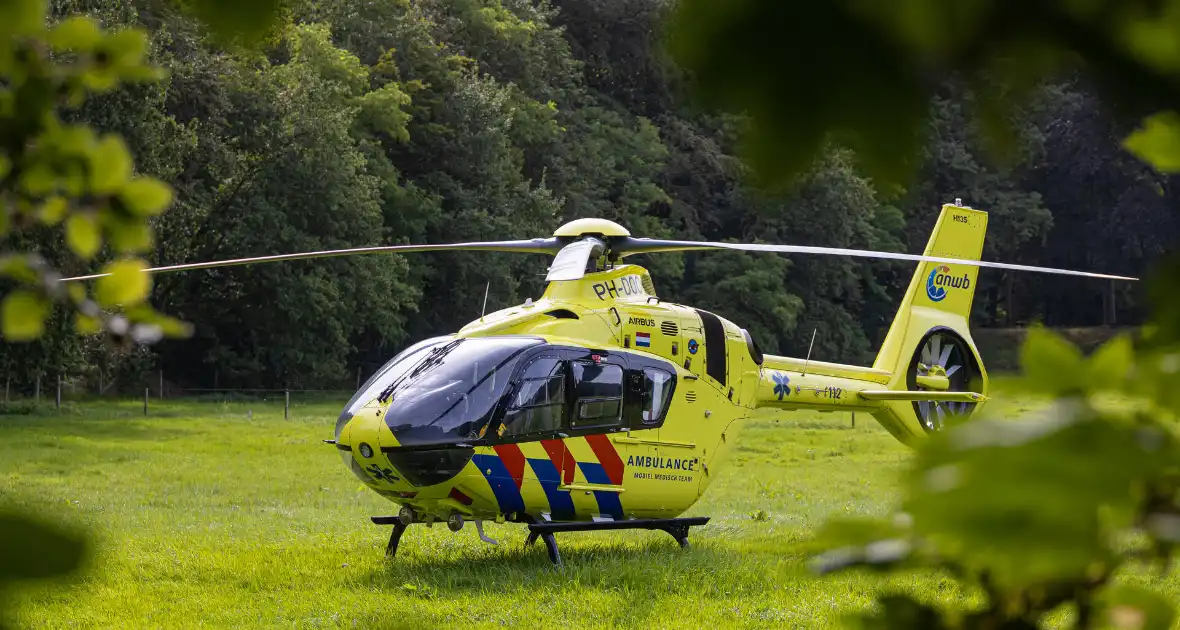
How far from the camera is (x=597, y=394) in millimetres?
9125

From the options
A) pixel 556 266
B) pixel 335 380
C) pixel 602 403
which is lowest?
pixel 335 380

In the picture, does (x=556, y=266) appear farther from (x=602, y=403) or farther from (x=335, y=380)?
(x=335, y=380)

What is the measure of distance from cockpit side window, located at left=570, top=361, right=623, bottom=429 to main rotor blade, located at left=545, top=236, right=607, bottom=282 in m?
0.69

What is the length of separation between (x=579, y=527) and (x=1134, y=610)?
27.1 feet

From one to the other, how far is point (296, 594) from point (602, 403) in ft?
7.68

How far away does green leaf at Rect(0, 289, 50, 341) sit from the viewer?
125 centimetres

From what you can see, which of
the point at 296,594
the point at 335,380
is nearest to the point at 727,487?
the point at 296,594

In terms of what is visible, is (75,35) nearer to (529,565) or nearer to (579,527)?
(579,527)

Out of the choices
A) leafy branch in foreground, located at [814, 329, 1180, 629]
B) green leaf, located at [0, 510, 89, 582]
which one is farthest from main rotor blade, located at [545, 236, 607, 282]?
green leaf, located at [0, 510, 89, 582]

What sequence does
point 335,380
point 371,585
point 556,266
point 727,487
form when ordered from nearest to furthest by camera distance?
point 371,585, point 556,266, point 727,487, point 335,380

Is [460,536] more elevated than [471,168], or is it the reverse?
[471,168]

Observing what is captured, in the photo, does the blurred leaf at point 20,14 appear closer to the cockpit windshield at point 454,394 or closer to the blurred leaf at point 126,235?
the blurred leaf at point 126,235

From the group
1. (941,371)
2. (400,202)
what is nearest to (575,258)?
(941,371)

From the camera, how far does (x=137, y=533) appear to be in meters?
11.2
